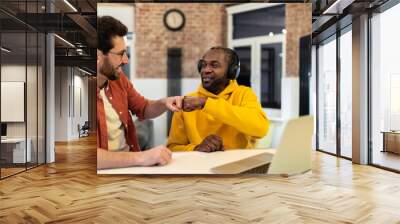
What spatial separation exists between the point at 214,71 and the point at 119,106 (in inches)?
55.9

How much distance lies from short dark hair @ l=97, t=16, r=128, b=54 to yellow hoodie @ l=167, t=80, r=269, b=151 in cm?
134

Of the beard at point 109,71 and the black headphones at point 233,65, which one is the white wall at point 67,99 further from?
the black headphones at point 233,65

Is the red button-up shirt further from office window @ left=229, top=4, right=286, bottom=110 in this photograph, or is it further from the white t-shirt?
office window @ left=229, top=4, right=286, bottom=110

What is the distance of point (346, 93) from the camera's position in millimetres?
8438

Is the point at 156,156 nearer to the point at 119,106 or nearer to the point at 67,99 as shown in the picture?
the point at 119,106

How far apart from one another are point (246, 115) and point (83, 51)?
5.71 metres

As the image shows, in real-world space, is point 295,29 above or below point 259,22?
below

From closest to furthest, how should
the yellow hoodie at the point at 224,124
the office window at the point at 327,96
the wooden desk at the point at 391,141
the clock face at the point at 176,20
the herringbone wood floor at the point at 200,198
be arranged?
the herringbone wood floor at the point at 200,198, the yellow hoodie at the point at 224,124, the clock face at the point at 176,20, the wooden desk at the point at 391,141, the office window at the point at 327,96

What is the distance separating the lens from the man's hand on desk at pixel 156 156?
18.8ft

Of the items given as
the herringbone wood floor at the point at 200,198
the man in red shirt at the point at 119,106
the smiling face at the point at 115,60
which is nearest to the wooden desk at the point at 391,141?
the herringbone wood floor at the point at 200,198

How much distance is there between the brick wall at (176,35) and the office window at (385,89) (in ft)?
9.58

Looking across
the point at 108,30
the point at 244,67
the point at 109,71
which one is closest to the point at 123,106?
the point at 109,71

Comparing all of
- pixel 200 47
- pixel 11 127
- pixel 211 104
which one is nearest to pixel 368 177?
pixel 211 104

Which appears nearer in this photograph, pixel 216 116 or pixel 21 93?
pixel 216 116
